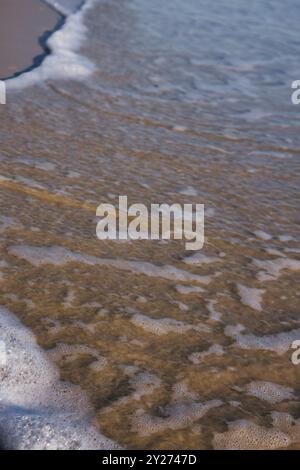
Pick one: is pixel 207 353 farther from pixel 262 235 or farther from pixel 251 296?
pixel 262 235

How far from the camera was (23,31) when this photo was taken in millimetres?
5410

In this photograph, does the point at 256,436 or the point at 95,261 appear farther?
the point at 95,261

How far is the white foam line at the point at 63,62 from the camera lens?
14.5 ft

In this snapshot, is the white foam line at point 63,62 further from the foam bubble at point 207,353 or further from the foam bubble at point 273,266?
the foam bubble at point 207,353

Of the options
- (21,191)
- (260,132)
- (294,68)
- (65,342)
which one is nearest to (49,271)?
(65,342)

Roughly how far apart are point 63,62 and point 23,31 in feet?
2.50

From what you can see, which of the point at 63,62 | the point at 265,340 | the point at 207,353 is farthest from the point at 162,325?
the point at 63,62

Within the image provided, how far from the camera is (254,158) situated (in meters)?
3.76

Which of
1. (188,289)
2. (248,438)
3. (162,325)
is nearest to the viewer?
(248,438)

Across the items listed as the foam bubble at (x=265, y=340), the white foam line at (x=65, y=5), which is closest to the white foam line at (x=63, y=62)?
the white foam line at (x=65, y=5)

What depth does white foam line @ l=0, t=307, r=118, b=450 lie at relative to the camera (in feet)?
5.48

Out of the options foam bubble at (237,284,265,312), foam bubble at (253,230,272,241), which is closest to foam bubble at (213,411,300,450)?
foam bubble at (237,284,265,312)
